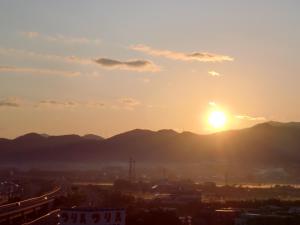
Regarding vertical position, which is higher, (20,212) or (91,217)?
(91,217)

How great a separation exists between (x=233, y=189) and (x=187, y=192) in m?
20.9

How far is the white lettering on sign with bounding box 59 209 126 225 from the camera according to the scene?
13.7m

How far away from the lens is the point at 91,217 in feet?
45.0

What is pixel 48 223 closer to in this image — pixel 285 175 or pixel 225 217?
pixel 225 217

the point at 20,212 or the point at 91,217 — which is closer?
the point at 91,217

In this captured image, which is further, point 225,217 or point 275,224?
point 225,217

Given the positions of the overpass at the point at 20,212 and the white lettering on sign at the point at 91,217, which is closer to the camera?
the white lettering on sign at the point at 91,217

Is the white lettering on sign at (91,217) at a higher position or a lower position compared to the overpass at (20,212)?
higher

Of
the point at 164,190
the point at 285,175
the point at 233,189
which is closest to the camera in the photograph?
the point at 164,190

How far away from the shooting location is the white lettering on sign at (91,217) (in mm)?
13727

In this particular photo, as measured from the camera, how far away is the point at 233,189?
365 feet

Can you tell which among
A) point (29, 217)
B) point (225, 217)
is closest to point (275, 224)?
point (225, 217)

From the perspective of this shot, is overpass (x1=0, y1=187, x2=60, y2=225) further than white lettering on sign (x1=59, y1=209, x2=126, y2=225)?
Yes

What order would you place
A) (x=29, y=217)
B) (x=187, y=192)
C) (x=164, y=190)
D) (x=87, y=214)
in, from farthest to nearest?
1. (x=164, y=190)
2. (x=187, y=192)
3. (x=29, y=217)
4. (x=87, y=214)
